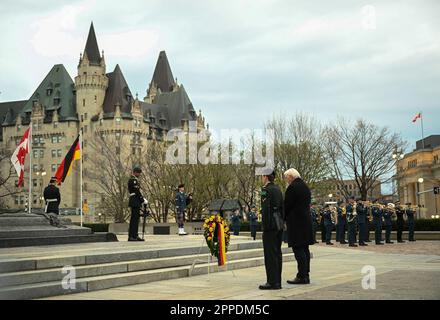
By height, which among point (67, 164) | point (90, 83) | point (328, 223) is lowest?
point (328, 223)

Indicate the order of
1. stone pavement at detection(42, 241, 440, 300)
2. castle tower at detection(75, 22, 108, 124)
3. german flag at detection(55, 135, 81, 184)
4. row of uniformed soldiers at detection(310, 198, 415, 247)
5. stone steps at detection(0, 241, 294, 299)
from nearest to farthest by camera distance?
stone pavement at detection(42, 241, 440, 300) → stone steps at detection(0, 241, 294, 299) → german flag at detection(55, 135, 81, 184) → row of uniformed soldiers at detection(310, 198, 415, 247) → castle tower at detection(75, 22, 108, 124)

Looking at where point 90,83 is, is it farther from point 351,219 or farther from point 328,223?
point 351,219

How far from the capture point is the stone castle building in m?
113

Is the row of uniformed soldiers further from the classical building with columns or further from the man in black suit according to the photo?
the classical building with columns

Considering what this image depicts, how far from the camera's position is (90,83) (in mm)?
116250

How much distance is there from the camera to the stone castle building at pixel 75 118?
11319 centimetres

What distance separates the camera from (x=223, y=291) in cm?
Answer: 909

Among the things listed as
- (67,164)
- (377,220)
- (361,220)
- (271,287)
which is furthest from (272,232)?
(377,220)

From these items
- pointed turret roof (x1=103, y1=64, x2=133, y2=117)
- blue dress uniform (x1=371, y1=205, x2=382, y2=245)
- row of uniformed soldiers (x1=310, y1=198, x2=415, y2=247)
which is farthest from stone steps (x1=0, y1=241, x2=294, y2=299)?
pointed turret roof (x1=103, y1=64, x2=133, y2=117)

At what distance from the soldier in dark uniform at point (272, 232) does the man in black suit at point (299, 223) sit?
1.14ft

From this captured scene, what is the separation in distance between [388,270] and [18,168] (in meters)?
17.4

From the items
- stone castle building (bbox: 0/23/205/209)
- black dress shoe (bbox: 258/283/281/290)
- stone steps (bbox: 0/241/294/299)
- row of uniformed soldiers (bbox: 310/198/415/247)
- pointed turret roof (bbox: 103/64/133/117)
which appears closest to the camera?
stone steps (bbox: 0/241/294/299)

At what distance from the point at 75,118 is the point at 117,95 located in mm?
11469
